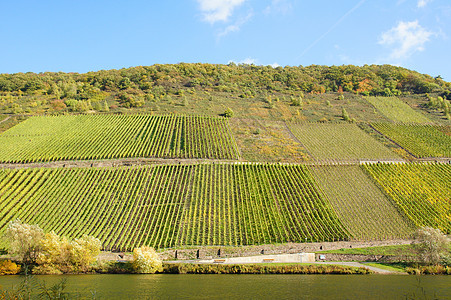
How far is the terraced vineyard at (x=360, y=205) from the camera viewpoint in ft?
134

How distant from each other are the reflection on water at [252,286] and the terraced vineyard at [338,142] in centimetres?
3104

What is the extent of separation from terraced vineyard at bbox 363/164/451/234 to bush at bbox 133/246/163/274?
32.7 meters

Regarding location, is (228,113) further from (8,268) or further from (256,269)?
(8,268)

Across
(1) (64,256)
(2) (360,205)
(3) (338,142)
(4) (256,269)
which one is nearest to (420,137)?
(3) (338,142)

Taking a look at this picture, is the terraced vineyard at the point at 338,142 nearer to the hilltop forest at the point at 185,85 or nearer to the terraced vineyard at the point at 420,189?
the terraced vineyard at the point at 420,189

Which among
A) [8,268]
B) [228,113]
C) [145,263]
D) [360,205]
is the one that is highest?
[228,113]

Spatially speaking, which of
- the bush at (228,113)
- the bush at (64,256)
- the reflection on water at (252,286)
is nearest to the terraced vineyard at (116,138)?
the bush at (228,113)

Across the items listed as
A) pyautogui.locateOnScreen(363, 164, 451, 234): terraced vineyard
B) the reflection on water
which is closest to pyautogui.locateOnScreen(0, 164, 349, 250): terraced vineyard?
the reflection on water

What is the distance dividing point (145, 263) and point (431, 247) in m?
29.3

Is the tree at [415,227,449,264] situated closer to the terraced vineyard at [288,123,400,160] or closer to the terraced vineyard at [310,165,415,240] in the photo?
the terraced vineyard at [310,165,415,240]

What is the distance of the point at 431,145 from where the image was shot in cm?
6538

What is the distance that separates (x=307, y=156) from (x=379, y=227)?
20.0m

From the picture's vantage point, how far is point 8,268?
30391mm

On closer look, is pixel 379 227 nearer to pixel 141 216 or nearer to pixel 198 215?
pixel 198 215
